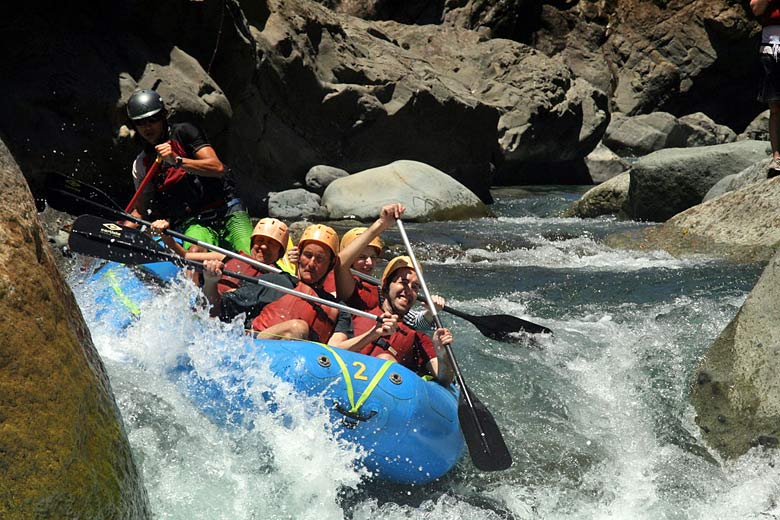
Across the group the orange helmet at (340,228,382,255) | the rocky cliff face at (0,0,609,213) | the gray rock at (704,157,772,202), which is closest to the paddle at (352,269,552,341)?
the orange helmet at (340,228,382,255)

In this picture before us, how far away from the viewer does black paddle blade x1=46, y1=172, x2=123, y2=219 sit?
5.24m

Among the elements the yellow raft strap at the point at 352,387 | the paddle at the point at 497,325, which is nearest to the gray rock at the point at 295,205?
the paddle at the point at 497,325

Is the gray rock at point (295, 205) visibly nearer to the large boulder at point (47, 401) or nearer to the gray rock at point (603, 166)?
the large boulder at point (47, 401)

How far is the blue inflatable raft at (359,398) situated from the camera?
3.90 meters

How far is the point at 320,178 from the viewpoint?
1332 cm

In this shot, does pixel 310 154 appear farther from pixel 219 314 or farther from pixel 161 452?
pixel 161 452

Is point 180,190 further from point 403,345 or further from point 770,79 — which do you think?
point 770,79

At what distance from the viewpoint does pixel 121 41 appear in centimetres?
1022

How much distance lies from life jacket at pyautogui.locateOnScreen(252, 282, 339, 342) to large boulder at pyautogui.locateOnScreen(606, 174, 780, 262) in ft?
15.6

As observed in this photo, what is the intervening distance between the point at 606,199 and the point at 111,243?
9380 millimetres

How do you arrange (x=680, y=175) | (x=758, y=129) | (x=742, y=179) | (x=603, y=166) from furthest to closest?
(x=758, y=129)
(x=603, y=166)
(x=680, y=175)
(x=742, y=179)

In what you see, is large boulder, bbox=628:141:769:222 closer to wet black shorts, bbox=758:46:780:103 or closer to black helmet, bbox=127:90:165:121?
→ wet black shorts, bbox=758:46:780:103

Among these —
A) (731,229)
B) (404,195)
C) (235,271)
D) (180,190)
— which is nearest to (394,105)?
(404,195)

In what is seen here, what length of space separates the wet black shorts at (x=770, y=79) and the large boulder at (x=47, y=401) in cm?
577
